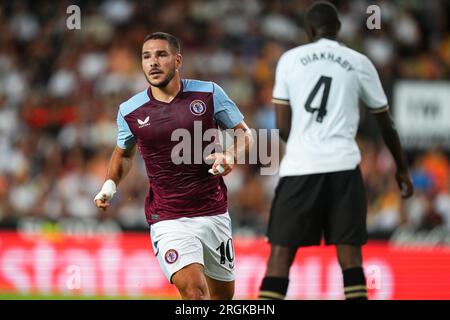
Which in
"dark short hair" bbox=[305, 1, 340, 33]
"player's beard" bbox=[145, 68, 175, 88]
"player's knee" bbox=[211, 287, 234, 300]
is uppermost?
"dark short hair" bbox=[305, 1, 340, 33]

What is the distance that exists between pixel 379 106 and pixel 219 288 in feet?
5.74

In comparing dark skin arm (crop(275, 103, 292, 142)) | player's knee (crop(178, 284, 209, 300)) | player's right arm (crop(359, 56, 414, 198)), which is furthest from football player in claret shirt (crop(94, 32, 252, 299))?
player's right arm (crop(359, 56, 414, 198))

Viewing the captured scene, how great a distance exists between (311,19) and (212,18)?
32.3ft

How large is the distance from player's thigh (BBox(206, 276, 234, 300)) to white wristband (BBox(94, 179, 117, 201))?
98 cm

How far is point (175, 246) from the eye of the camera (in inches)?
264

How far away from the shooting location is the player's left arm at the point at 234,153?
638 centimetres

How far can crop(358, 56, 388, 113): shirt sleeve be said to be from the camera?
23.2 feet

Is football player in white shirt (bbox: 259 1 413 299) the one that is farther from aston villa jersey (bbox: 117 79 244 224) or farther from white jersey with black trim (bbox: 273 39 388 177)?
aston villa jersey (bbox: 117 79 244 224)

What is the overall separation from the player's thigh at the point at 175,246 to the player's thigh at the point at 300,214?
22.8 inches

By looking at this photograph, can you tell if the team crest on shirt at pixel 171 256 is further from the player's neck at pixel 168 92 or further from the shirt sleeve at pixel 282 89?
the shirt sleeve at pixel 282 89

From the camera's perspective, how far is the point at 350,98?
7.03 m

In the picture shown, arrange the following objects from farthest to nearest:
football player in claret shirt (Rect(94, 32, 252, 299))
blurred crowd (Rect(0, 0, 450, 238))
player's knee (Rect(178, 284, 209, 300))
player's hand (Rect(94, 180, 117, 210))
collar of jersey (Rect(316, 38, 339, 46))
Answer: blurred crowd (Rect(0, 0, 450, 238)), collar of jersey (Rect(316, 38, 339, 46)), football player in claret shirt (Rect(94, 32, 252, 299)), player's hand (Rect(94, 180, 117, 210)), player's knee (Rect(178, 284, 209, 300))

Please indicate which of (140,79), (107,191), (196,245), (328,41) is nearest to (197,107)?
(107,191)
